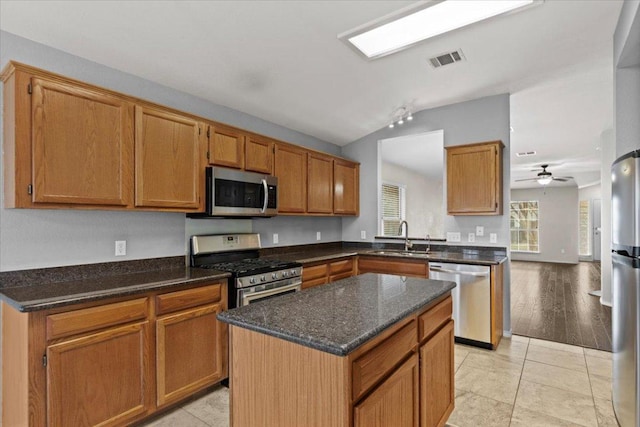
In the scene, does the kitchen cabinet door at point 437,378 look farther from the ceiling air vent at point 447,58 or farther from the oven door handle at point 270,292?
the ceiling air vent at point 447,58

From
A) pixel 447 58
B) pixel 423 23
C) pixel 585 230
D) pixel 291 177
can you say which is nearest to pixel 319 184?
pixel 291 177

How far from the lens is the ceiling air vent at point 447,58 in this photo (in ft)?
10.1

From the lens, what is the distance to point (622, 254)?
2037 millimetres

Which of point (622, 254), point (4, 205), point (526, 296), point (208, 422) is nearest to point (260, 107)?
point (4, 205)

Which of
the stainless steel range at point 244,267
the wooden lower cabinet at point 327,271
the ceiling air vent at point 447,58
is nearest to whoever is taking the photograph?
the stainless steel range at point 244,267

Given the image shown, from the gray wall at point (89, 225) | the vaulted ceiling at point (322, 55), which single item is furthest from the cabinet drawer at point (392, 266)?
the vaulted ceiling at point (322, 55)

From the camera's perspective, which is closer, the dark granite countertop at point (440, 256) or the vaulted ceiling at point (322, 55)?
the vaulted ceiling at point (322, 55)

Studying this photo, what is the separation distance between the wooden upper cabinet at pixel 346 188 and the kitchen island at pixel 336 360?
286 centimetres

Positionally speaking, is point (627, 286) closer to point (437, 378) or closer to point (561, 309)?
point (437, 378)

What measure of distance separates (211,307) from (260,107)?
220 cm

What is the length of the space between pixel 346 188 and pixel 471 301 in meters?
2.19

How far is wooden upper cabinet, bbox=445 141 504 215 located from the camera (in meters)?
3.84

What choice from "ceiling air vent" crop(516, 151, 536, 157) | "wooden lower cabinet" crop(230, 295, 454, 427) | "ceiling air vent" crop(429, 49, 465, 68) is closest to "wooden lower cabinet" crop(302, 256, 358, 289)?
"wooden lower cabinet" crop(230, 295, 454, 427)

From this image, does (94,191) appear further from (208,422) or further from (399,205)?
(399,205)
